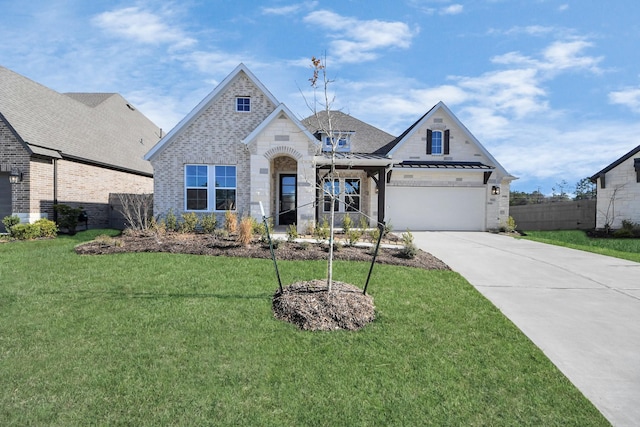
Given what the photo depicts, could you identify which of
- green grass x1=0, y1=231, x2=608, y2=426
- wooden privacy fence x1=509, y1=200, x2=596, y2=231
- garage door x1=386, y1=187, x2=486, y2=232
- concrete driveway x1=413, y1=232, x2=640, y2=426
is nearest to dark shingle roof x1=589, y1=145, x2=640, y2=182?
wooden privacy fence x1=509, y1=200, x2=596, y2=231

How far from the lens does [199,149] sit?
570 inches

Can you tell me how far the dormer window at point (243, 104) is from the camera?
1471 centimetres

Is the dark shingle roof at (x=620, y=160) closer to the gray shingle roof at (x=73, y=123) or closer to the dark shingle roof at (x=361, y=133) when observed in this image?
the dark shingle roof at (x=361, y=133)

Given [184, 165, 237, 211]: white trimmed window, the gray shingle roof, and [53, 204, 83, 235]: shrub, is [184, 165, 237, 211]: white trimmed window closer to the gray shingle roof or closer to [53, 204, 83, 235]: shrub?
[53, 204, 83, 235]: shrub

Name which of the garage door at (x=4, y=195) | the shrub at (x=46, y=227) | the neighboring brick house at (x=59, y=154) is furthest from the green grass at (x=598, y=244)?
the garage door at (x=4, y=195)

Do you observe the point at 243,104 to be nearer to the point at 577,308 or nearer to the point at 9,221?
the point at 9,221

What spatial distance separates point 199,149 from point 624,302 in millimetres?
13586

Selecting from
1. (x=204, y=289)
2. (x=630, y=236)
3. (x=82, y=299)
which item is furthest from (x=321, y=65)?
(x=630, y=236)

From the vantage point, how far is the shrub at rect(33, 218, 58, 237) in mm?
13594

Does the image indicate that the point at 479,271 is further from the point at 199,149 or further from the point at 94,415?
the point at 199,149

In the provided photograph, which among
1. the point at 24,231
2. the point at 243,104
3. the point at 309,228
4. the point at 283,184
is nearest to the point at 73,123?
the point at 24,231

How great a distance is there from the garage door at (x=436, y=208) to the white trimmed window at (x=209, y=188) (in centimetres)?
797

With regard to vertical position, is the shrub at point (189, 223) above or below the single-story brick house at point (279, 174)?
below

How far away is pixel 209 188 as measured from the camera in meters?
14.5
